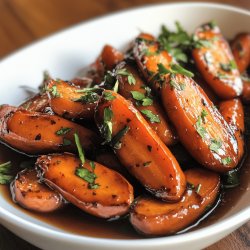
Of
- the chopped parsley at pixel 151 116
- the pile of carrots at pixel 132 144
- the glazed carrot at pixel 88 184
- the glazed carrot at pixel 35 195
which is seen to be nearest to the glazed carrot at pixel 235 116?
the pile of carrots at pixel 132 144

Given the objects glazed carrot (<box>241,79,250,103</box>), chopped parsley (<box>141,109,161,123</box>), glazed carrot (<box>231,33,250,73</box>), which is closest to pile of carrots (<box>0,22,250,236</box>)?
chopped parsley (<box>141,109,161,123</box>)

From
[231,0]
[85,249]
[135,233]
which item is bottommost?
[231,0]

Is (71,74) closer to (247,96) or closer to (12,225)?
(247,96)

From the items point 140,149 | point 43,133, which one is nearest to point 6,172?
point 43,133

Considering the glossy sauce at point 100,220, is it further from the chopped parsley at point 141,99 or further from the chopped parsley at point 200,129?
the chopped parsley at point 141,99

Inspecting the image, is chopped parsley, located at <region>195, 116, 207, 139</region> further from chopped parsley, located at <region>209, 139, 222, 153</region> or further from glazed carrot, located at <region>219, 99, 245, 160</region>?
glazed carrot, located at <region>219, 99, 245, 160</region>

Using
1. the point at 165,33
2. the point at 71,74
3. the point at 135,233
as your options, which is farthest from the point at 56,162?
the point at 165,33

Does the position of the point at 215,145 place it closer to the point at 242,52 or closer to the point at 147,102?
the point at 147,102
